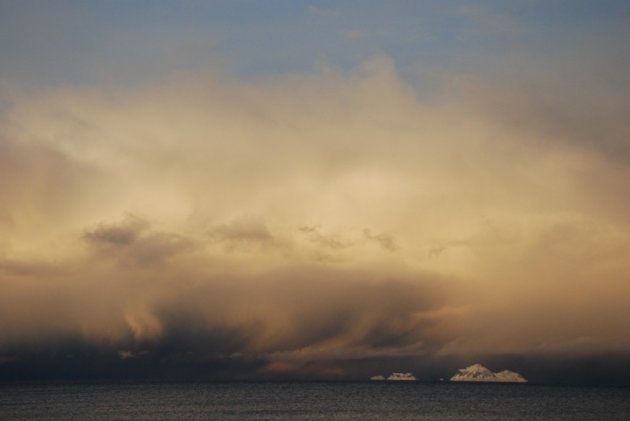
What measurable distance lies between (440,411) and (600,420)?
4361cm

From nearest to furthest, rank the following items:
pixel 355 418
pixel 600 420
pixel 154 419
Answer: pixel 154 419 → pixel 355 418 → pixel 600 420

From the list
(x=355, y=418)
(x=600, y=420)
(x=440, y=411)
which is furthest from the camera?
(x=440, y=411)

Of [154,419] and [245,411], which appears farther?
[245,411]

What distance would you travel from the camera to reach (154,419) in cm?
16125

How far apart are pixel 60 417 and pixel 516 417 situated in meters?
120

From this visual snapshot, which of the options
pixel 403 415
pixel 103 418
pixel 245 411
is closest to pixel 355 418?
pixel 403 415

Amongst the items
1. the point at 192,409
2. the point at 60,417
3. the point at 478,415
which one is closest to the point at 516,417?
the point at 478,415

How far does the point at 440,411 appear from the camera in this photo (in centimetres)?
19775

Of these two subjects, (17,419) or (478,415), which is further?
(478,415)

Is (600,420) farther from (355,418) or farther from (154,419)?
(154,419)

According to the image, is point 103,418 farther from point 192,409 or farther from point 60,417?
point 192,409

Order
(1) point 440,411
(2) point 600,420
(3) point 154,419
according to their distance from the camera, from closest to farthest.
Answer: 1. (3) point 154,419
2. (2) point 600,420
3. (1) point 440,411

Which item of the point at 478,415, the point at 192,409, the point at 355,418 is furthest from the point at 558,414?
the point at 192,409

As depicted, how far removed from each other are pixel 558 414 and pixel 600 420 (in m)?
12.5
